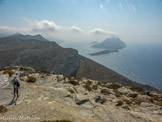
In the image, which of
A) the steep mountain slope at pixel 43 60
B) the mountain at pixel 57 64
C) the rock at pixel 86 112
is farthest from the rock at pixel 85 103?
the steep mountain slope at pixel 43 60

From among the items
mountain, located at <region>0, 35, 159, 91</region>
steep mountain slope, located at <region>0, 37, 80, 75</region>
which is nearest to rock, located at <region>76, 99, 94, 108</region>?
mountain, located at <region>0, 35, 159, 91</region>

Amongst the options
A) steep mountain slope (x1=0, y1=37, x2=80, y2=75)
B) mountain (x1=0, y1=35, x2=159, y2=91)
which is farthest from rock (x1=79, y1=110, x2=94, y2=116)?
steep mountain slope (x1=0, y1=37, x2=80, y2=75)

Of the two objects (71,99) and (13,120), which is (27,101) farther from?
(71,99)

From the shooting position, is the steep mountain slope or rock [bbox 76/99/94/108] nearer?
rock [bbox 76/99/94/108]

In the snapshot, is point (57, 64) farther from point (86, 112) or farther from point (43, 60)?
point (86, 112)

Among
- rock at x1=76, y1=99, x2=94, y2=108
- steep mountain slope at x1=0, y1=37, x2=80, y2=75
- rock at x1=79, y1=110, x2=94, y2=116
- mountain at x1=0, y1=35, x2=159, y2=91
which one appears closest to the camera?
rock at x1=79, y1=110, x2=94, y2=116

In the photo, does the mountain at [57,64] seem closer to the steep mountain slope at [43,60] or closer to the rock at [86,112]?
the steep mountain slope at [43,60]

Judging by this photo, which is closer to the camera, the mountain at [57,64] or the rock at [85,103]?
the rock at [85,103]

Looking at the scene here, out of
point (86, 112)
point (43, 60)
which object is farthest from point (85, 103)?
point (43, 60)

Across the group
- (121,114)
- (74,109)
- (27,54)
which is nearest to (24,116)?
(74,109)

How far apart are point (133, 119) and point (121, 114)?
4.29 ft

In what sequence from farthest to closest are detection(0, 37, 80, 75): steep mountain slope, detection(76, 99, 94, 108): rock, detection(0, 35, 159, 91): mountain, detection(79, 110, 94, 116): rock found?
detection(0, 35, 159, 91): mountain, detection(0, 37, 80, 75): steep mountain slope, detection(76, 99, 94, 108): rock, detection(79, 110, 94, 116): rock

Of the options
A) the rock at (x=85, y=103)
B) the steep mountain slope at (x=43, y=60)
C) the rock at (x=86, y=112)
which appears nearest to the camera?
the rock at (x=86, y=112)

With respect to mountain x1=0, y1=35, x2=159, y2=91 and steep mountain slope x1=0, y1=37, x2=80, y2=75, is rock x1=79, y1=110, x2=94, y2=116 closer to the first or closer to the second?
mountain x1=0, y1=35, x2=159, y2=91
